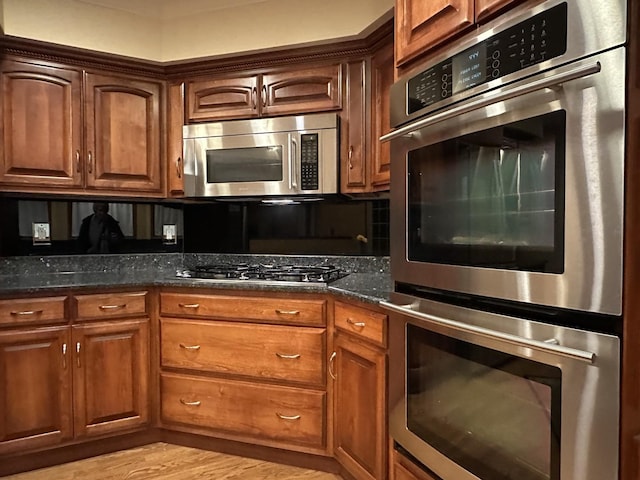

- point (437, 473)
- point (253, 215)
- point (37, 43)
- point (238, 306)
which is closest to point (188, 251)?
point (253, 215)

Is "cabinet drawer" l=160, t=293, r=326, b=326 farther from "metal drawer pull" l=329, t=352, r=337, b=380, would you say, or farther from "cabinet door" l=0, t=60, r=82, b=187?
"cabinet door" l=0, t=60, r=82, b=187

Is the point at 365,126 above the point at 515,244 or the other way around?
above

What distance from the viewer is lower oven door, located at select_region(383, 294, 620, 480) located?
2.82 feet

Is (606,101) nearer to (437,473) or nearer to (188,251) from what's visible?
(437,473)

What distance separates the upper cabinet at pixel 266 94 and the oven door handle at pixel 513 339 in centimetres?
149

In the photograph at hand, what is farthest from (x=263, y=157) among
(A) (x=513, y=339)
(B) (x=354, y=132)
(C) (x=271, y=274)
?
(A) (x=513, y=339)

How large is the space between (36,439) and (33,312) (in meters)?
0.60

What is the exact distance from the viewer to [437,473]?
4.24 ft

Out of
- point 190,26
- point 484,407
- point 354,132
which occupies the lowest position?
point 484,407

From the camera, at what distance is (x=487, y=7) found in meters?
1.11

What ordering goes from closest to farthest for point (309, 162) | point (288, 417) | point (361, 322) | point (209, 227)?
point (361, 322)
point (288, 417)
point (309, 162)
point (209, 227)

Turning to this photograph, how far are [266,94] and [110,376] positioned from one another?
1668mm

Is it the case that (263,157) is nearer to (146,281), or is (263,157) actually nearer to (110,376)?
(146,281)

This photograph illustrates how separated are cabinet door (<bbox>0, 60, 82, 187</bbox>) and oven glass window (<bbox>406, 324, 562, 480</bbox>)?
209 cm
